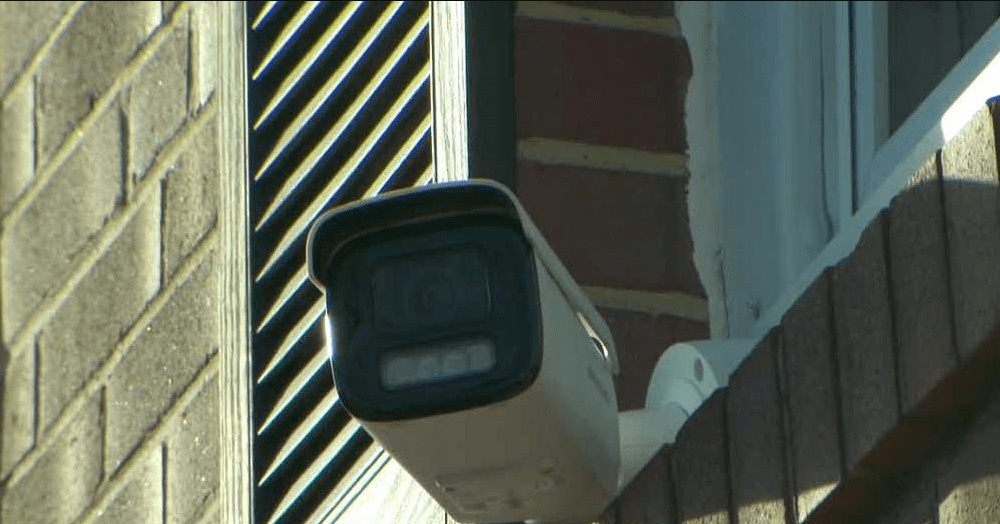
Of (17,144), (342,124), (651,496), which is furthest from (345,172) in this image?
(17,144)

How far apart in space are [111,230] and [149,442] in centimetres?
30

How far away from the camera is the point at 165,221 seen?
2648 mm

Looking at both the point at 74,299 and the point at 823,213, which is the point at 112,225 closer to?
the point at 74,299

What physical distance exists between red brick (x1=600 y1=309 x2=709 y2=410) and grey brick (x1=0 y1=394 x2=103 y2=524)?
74 cm

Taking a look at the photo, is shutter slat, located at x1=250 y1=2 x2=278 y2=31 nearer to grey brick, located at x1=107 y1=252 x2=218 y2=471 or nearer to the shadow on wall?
grey brick, located at x1=107 y1=252 x2=218 y2=471

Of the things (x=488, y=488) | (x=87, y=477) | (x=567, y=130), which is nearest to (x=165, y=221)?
(x=87, y=477)

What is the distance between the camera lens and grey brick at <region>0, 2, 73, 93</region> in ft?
9.70

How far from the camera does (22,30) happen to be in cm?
300

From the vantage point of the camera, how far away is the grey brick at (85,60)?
2803mm

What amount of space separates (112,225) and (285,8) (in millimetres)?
427

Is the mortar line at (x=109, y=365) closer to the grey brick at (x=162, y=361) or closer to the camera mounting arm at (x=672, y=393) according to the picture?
the grey brick at (x=162, y=361)

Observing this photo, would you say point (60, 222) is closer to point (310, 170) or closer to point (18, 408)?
point (18, 408)

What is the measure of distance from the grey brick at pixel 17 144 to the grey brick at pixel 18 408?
0.22 metres

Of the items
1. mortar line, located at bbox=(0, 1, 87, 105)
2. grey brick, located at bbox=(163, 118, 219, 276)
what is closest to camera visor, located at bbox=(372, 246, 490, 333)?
grey brick, located at bbox=(163, 118, 219, 276)
